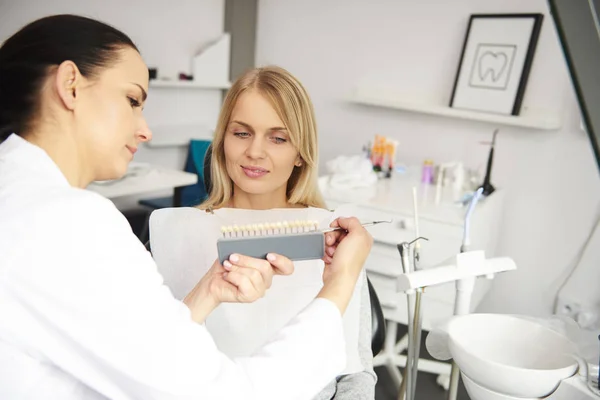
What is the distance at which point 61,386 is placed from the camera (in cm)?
68

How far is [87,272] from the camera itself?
0.63 metres

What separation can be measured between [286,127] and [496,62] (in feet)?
5.64

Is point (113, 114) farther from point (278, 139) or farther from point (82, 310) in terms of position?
point (278, 139)

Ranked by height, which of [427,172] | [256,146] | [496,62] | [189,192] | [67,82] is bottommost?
[189,192]

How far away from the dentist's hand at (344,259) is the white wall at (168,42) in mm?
2232

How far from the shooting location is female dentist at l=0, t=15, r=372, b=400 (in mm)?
628

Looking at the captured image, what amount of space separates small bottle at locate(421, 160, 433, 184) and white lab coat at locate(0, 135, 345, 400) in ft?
6.88

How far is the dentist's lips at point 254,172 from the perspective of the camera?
4.38 ft

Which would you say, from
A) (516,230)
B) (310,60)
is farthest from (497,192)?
(310,60)

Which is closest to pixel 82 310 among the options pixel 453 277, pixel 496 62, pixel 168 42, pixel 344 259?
pixel 344 259

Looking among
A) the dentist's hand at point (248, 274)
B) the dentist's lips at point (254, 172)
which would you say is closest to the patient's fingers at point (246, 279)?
the dentist's hand at point (248, 274)

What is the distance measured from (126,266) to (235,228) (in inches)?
12.4

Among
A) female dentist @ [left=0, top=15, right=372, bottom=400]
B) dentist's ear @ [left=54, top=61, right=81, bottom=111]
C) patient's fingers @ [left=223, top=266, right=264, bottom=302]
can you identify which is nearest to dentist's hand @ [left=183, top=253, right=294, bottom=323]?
patient's fingers @ [left=223, top=266, right=264, bottom=302]

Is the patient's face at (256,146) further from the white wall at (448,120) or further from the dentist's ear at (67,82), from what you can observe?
the white wall at (448,120)
